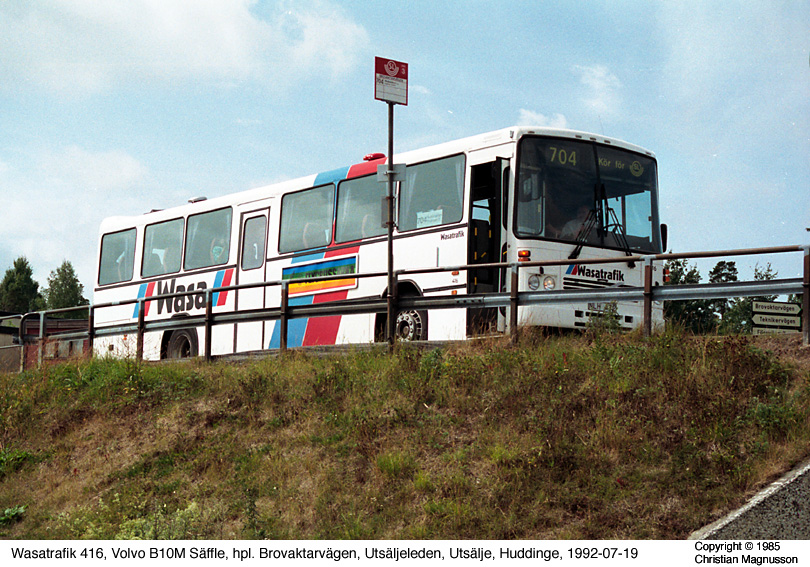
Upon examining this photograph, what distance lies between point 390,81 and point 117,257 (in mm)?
13048

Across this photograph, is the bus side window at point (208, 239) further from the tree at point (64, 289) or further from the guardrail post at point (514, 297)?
the tree at point (64, 289)

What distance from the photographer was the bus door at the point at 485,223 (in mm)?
14086

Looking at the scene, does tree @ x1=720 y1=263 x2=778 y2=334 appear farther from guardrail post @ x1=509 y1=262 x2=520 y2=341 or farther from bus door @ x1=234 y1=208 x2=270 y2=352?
bus door @ x1=234 y1=208 x2=270 y2=352

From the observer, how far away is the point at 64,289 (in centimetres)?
9212

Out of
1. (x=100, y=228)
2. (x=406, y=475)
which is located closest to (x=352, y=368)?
(x=406, y=475)

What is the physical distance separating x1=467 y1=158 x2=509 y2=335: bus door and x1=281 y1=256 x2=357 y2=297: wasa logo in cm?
285

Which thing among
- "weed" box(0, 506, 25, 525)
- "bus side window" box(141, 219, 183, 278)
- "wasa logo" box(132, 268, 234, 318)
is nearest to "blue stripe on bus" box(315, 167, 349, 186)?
"wasa logo" box(132, 268, 234, 318)

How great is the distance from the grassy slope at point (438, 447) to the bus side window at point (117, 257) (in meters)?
9.71

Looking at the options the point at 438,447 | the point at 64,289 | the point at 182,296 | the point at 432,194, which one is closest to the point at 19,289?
the point at 64,289

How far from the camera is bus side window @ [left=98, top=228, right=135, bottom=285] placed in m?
22.8

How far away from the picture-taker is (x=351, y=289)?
53.3ft

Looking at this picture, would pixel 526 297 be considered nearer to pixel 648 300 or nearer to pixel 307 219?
pixel 648 300
